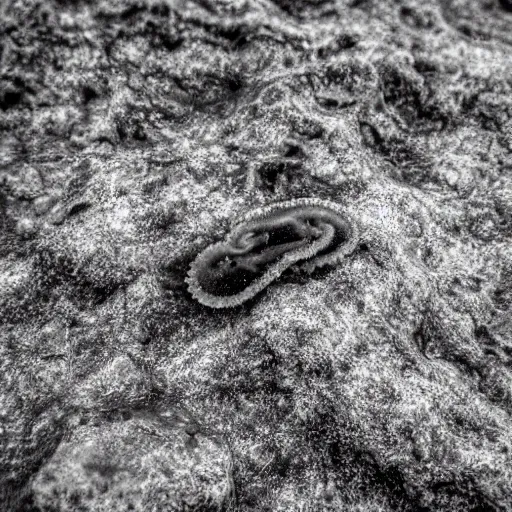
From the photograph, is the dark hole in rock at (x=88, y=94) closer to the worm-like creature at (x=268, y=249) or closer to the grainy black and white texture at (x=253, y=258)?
the grainy black and white texture at (x=253, y=258)

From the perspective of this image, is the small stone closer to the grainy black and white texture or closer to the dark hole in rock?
the grainy black and white texture

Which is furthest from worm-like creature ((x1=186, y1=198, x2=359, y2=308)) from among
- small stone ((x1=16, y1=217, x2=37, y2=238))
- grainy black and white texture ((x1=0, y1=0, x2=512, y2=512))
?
small stone ((x1=16, y1=217, x2=37, y2=238))

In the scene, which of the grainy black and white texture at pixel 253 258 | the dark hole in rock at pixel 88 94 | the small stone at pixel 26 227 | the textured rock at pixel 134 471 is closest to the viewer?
the textured rock at pixel 134 471

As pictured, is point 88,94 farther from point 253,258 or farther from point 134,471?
point 134,471

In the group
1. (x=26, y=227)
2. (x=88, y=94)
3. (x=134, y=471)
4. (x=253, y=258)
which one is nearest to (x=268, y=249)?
(x=253, y=258)

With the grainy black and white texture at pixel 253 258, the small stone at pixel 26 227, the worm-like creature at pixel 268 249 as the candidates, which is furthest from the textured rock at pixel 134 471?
the small stone at pixel 26 227
